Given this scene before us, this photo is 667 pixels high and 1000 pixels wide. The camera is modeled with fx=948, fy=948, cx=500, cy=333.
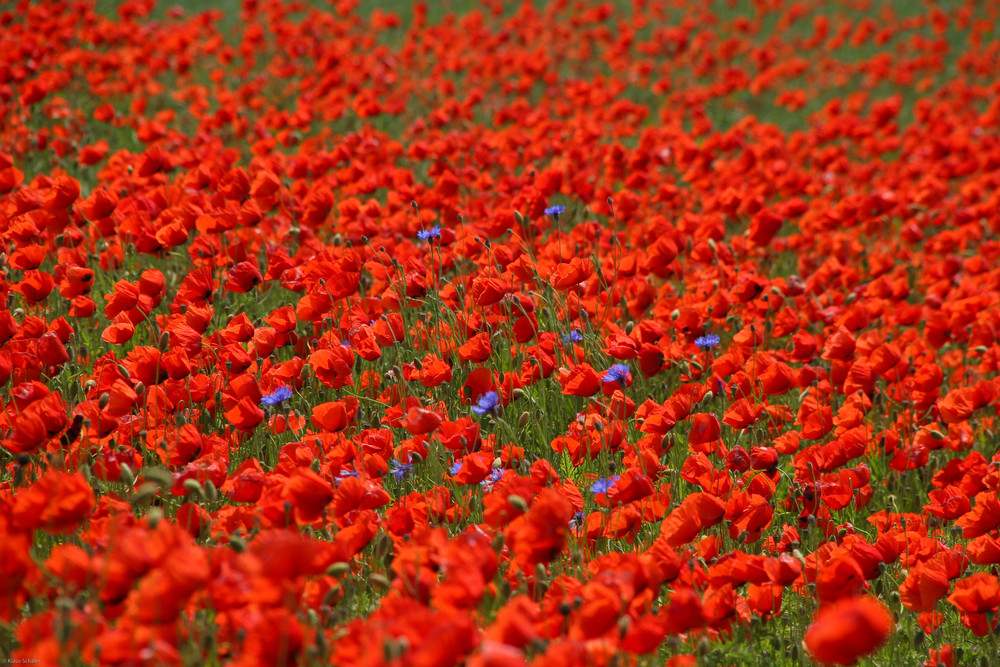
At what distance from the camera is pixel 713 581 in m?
2.21

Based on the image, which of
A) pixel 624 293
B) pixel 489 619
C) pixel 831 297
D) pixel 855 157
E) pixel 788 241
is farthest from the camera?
pixel 855 157

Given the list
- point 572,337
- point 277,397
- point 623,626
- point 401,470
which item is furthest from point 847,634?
point 572,337

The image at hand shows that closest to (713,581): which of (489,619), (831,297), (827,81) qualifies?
(489,619)

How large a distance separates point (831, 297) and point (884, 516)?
1.84m

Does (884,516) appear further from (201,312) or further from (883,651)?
(201,312)

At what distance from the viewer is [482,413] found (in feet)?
9.41

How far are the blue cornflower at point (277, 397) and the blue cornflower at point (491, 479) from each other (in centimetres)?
71

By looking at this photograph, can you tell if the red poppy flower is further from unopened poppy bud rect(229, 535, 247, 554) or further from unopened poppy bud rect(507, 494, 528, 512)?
unopened poppy bud rect(229, 535, 247, 554)

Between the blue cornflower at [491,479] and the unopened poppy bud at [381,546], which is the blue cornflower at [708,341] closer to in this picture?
the blue cornflower at [491,479]

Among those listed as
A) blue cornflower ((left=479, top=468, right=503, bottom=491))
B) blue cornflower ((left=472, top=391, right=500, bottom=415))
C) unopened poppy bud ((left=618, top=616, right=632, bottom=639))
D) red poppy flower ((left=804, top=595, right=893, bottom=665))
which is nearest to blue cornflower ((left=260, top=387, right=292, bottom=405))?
blue cornflower ((left=472, top=391, right=500, bottom=415))

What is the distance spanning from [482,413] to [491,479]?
0.25 m

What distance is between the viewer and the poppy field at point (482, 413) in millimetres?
1705

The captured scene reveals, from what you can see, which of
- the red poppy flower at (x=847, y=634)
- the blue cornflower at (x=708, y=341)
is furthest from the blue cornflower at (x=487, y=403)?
the red poppy flower at (x=847, y=634)

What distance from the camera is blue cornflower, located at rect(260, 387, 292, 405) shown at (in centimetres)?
293
